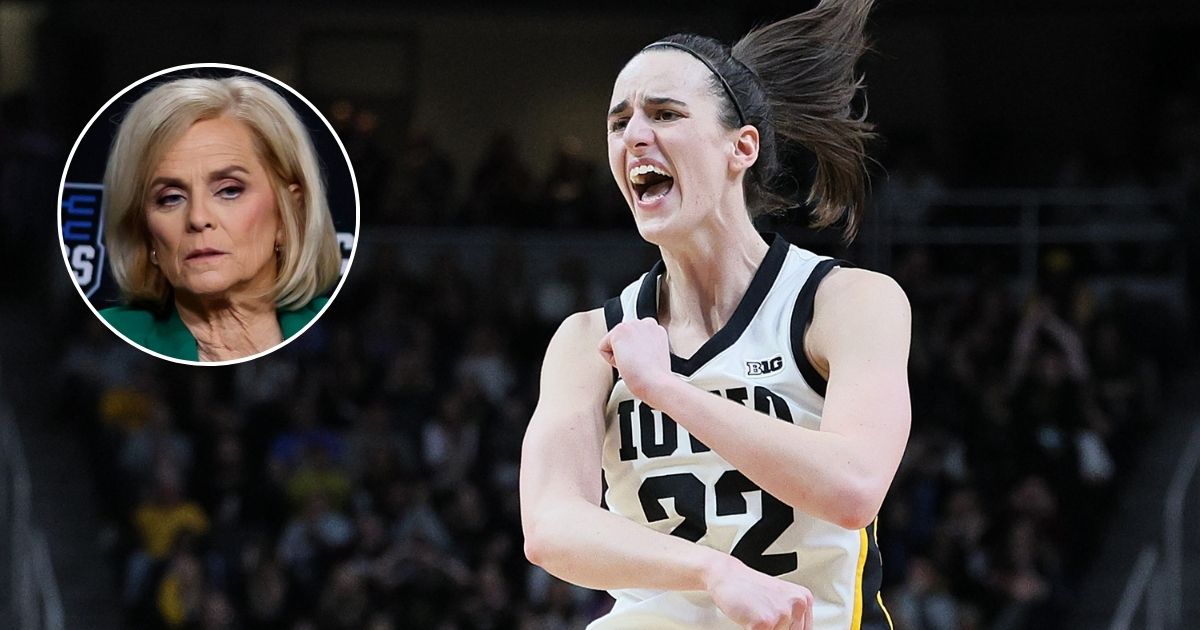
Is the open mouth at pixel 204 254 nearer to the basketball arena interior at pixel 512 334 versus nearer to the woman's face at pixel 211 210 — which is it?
the woman's face at pixel 211 210

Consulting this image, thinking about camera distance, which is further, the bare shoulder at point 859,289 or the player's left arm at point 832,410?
the bare shoulder at point 859,289

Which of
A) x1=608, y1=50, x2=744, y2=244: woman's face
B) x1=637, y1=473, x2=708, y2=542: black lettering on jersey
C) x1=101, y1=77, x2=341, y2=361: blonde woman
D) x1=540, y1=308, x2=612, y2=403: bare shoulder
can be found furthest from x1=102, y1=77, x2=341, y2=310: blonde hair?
x1=637, y1=473, x2=708, y2=542: black lettering on jersey

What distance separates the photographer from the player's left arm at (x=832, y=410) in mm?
3530

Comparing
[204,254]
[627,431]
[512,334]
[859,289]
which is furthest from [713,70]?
[512,334]

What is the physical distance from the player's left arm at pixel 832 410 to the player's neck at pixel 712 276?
0.23 m

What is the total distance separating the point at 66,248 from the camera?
390 cm

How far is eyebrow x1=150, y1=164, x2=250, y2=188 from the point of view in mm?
3699

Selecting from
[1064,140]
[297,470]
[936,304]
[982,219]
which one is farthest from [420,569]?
[1064,140]

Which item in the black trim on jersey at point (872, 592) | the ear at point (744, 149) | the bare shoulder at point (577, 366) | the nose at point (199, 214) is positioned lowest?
the black trim on jersey at point (872, 592)

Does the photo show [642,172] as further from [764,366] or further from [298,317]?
[298,317]

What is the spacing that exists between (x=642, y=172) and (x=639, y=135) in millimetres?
86

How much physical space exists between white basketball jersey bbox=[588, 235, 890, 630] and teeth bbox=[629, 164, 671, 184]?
13.2 inches

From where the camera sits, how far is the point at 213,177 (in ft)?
12.2

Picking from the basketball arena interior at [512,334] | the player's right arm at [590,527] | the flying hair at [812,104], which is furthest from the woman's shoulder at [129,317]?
the basketball arena interior at [512,334]
